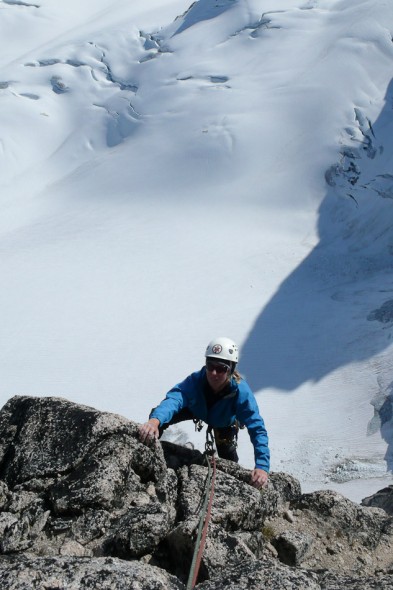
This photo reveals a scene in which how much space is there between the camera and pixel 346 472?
2695 cm

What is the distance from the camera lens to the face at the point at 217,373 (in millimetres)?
5816

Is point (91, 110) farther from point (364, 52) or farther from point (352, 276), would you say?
point (352, 276)

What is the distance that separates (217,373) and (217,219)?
47.3 metres

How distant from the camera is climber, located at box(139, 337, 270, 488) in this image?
5.83 m

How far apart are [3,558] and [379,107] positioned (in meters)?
59.0

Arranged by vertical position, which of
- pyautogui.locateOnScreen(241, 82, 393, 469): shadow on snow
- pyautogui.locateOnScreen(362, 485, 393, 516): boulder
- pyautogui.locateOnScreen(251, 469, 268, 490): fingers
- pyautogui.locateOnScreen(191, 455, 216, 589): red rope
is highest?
pyautogui.locateOnScreen(241, 82, 393, 469): shadow on snow

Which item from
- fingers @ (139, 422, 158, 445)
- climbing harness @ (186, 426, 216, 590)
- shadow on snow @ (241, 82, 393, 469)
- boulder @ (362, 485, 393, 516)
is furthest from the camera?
shadow on snow @ (241, 82, 393, 469)

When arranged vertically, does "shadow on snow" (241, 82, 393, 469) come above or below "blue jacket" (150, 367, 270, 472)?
above

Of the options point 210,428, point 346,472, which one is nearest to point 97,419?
point 210,428

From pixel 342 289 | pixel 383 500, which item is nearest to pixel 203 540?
pixel 383 500

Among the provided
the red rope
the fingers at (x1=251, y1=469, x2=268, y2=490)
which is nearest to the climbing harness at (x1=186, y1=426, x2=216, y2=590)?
the red rope

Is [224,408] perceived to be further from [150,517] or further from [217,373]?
[150,517]

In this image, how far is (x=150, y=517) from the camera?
5008 mm

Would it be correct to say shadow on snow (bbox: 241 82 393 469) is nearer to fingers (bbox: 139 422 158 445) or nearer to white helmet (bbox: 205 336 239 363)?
white helmet (bbox: 205 336 239 363)
